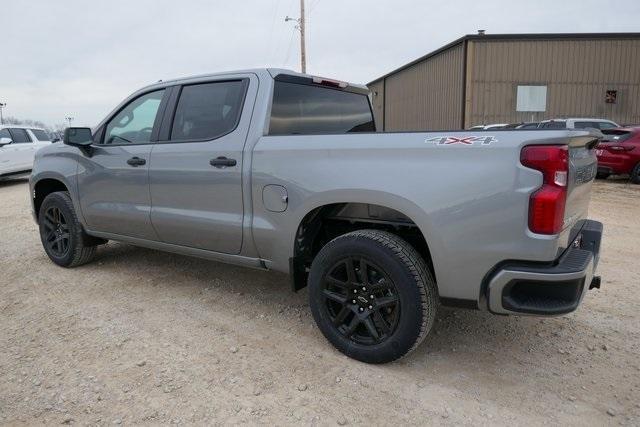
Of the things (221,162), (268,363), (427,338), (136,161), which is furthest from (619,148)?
(268,363)

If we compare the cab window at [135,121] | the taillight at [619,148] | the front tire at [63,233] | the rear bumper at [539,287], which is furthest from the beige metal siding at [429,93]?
the rear bumper at [539,287]

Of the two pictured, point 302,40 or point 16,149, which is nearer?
point 16,149

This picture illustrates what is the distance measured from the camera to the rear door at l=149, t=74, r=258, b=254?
11.9 feet

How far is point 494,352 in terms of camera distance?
3275mm

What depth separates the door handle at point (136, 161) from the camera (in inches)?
164

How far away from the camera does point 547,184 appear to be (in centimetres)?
244

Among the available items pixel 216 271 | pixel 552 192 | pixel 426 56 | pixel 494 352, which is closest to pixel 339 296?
pixel 494 352

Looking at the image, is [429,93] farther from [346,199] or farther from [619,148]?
[346,199]

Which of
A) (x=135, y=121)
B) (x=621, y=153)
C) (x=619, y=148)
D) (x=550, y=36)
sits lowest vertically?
(x=621, y=153)

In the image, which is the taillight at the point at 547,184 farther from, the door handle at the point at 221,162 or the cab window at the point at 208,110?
the cab window at the point at 208,110

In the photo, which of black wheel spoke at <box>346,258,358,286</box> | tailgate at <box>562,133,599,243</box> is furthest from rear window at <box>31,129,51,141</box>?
tailgate at <box>562,133,599,243</box>

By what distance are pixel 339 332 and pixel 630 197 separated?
28.8 ft

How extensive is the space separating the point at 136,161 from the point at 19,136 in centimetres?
1311

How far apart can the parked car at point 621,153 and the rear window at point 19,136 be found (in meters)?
15.8
